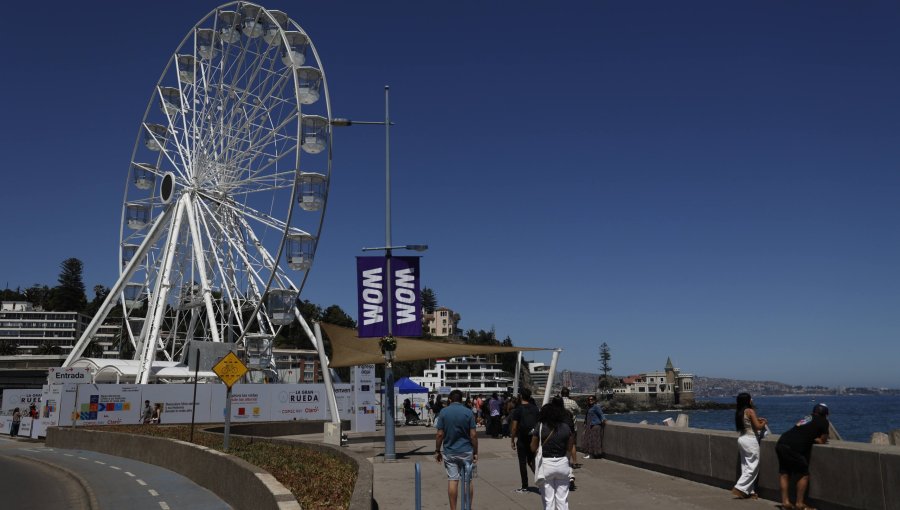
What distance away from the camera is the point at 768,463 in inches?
416

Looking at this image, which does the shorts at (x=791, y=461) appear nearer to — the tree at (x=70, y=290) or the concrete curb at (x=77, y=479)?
the concrete curb at (x=77, y=479)

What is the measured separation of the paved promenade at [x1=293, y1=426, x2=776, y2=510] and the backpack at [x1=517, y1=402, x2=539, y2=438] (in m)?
0.98

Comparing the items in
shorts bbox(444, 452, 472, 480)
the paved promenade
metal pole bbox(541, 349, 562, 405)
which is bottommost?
Result: the paved promenade

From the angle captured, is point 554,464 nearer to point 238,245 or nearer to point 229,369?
point 229,369

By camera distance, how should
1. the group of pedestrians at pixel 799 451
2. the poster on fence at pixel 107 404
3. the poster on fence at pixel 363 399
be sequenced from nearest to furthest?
the group of pedestrians at pixel 799 451, the poster on fence at pixel 107 404, the poster on fence at pixel 363 399

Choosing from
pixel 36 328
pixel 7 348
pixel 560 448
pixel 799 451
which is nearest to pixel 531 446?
pixel 560 448

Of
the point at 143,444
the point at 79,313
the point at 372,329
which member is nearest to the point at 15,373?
the point at 79,313

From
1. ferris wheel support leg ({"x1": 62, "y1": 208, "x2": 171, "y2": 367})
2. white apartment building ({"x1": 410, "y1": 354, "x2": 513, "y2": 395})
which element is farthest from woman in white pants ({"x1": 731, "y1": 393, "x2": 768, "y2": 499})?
white apartment building ({"x1": 410, "y1": 354, "x2": 513, "y2": 395})

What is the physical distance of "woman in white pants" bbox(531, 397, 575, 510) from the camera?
8.59 m

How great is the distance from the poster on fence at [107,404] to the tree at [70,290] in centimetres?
17177

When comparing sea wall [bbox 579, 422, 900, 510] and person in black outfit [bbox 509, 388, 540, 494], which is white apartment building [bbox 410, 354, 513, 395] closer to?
sea wall [bbox 579, 422, 900, 510]

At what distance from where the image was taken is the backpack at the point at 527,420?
468 inches

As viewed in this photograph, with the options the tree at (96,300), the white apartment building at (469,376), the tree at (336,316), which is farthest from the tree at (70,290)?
the white apartment building at (469,376)

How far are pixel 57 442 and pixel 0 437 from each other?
9.42 metres
